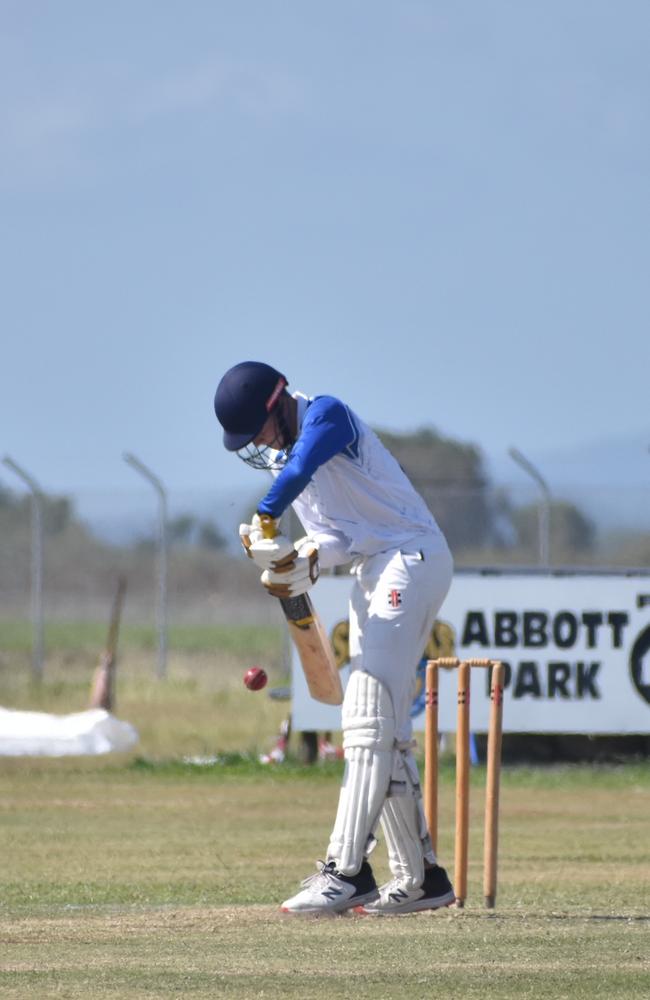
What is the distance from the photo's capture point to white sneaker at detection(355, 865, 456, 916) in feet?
24.0

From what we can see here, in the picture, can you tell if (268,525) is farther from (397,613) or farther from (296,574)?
(397,613)

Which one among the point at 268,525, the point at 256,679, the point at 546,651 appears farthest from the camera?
the point at 546,651

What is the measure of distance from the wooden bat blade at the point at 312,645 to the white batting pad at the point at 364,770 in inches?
10.7

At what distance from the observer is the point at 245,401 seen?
7273 millimetres

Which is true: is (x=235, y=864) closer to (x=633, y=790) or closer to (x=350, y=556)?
(x=350, y=556)

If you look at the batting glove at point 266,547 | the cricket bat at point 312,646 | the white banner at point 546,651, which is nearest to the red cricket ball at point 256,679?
the cricket bat at point 312,646

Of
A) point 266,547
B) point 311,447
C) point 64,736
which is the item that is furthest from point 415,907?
point 64,736

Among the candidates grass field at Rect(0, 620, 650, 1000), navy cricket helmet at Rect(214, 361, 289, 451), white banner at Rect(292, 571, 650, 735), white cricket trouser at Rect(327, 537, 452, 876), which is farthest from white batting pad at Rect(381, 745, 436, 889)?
white banner at Rect(292, 571, 650, 735)

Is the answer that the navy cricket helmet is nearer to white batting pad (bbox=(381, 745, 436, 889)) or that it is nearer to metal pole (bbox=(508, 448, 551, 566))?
white batting pad (bbox=(381, 745, 436, 889))

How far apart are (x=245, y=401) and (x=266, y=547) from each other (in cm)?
54

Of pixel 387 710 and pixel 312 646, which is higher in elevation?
pixel 312 646

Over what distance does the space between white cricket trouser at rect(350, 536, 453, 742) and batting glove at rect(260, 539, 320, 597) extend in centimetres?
20

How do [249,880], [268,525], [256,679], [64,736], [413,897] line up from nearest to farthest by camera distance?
[268,525]
[413,897]
[256,679]
[249,880]
[64,736]

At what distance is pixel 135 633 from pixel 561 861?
1386 inches
